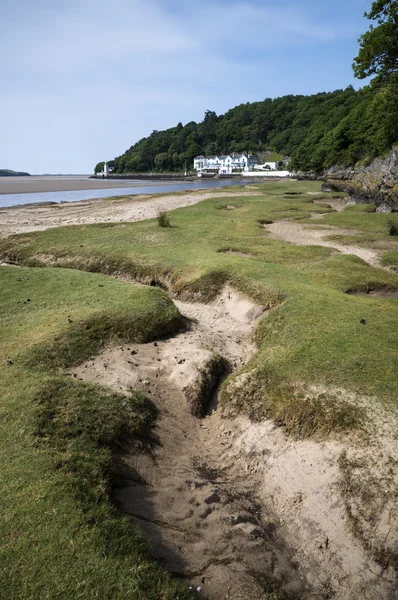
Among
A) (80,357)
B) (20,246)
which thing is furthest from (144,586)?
(20,246)

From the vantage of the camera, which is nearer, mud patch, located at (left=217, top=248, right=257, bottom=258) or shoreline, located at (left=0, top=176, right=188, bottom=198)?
mud patch, located at (left=217, top=248, right=257, bottom=258)

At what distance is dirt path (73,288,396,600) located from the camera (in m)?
5.21

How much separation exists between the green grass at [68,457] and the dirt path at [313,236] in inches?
512

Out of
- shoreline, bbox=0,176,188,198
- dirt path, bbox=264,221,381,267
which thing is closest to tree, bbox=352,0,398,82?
dirt path, bbox=264,221,381,267

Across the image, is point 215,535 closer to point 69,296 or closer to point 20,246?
point 69,296

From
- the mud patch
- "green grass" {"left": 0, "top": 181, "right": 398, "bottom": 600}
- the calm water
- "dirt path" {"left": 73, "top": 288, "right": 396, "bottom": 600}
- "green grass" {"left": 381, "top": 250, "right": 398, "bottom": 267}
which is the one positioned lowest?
"dirt path" {"left": 73, "top": 288, "right": 396, "bottom": 600}

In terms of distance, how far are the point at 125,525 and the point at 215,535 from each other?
140 cm

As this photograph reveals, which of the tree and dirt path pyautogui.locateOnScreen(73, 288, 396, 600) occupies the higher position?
the tree

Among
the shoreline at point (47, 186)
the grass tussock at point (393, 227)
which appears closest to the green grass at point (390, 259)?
the grass tussock at point (393, 227)

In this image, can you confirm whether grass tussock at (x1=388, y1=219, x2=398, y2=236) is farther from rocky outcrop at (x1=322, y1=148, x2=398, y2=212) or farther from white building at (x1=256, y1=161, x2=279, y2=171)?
white building at (x1=256, y1=161, x2=279, y2=171)

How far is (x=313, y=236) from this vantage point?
25.3 meters

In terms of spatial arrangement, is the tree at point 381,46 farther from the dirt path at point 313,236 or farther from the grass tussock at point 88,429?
the grass tussock at point 88,429

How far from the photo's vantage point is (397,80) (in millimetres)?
21344

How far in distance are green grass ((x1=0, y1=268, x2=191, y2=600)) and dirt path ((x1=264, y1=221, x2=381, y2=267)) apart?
1300 cm
